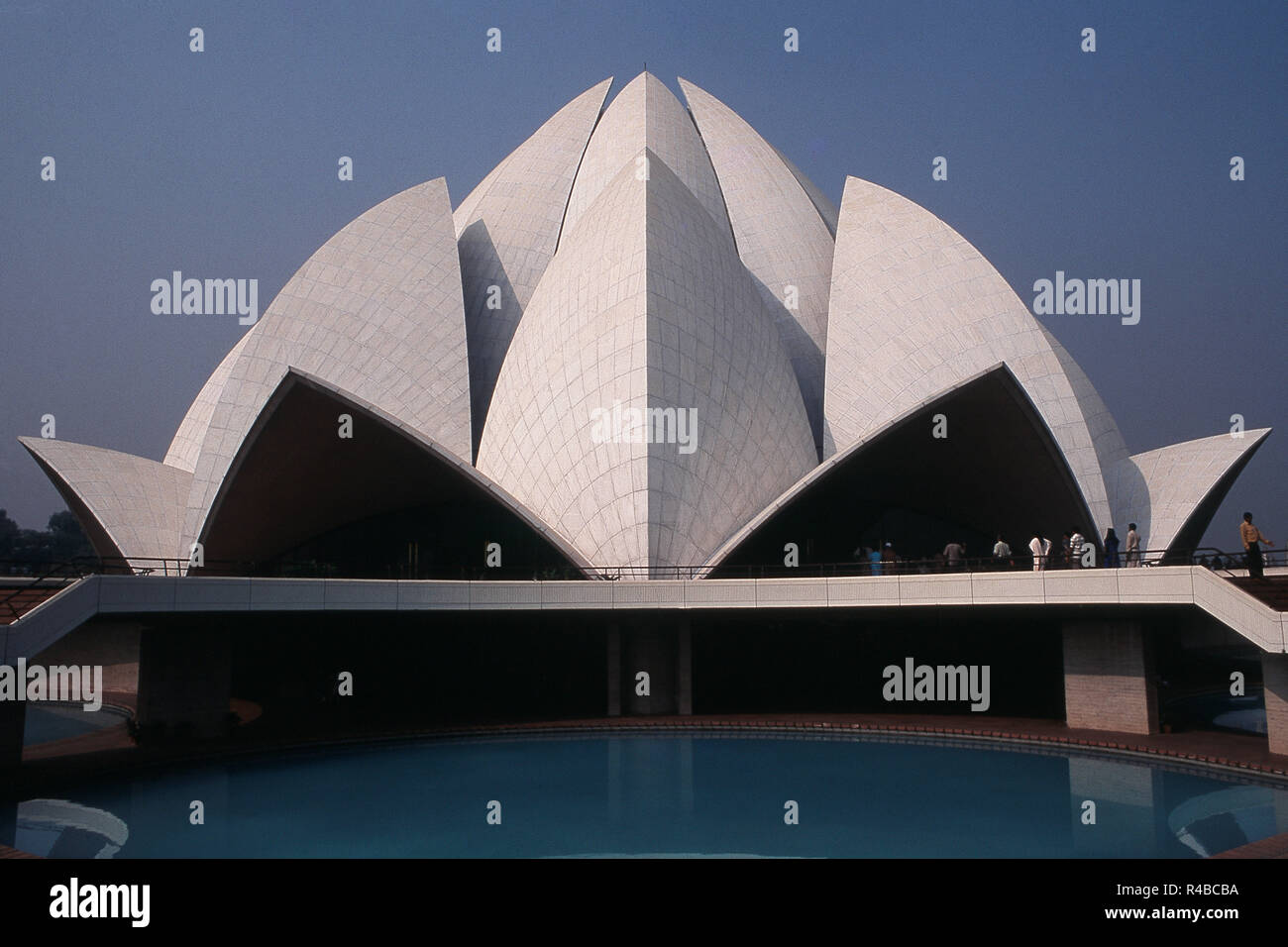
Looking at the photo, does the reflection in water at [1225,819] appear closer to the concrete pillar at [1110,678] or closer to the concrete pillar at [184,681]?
the concrete pillar at [1110,678]

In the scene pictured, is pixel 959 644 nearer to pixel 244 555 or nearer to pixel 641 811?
pixel 641 811

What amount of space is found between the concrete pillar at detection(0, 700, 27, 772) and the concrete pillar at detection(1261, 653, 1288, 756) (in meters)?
16.1

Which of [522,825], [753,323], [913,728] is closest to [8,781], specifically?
[522,825]

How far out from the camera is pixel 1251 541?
13.1 meters

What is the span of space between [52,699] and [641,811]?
60.3 feet

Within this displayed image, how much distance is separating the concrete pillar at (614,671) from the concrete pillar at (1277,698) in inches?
404

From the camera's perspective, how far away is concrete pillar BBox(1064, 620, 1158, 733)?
1520cm

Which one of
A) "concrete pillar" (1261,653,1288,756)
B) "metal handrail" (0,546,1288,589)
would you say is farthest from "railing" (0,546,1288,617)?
"concrete pillar" (1261,653,1288,756)

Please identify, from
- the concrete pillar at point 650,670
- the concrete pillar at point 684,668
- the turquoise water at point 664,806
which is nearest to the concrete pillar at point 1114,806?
the turquoise water at point 664,806

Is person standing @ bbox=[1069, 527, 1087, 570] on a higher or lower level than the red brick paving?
higher

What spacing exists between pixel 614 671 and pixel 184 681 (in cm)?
A: 733

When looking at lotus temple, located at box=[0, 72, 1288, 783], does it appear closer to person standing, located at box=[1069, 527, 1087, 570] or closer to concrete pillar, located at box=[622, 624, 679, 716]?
concrete pillar, located at box=[622, 624, 679, 716]

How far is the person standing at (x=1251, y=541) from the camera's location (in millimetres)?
13039
